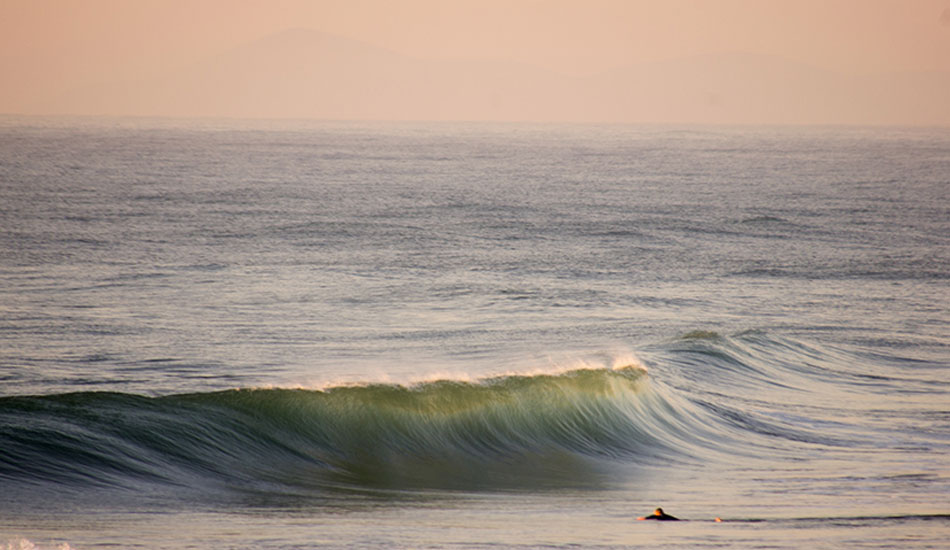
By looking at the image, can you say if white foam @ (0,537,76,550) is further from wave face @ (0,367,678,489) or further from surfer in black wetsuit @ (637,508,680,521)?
surfer in black wetsuit @ (637,508,680,521)

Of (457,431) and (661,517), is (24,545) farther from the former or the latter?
(457,431)

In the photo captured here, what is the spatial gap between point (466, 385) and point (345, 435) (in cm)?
269

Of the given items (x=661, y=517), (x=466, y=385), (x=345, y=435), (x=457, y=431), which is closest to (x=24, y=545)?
(x=661, y=517)

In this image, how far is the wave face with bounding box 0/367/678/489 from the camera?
11.2 meters

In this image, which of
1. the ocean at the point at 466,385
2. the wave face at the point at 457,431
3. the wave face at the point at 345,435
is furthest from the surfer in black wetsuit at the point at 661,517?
the wave face at the point at 345,435

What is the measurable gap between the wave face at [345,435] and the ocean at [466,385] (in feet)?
0.15

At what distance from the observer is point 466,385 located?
50.6ft

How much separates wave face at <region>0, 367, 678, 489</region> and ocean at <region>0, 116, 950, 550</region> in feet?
0.15

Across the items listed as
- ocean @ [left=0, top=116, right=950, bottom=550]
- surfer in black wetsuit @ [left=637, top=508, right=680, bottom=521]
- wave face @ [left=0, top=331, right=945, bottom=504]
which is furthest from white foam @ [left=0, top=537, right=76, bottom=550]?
surfer in black wetsuit @ [left=637, top=508, right=680, bottom=521]

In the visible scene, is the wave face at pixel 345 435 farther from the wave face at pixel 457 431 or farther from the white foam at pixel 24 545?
the white foam at pixel 24 545

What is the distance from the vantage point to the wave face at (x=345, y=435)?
1120 centimetres

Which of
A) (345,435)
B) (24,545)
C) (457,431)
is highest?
(24,545)

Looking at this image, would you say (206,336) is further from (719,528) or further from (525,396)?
(719,528)

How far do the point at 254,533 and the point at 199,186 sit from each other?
59.9 meters
